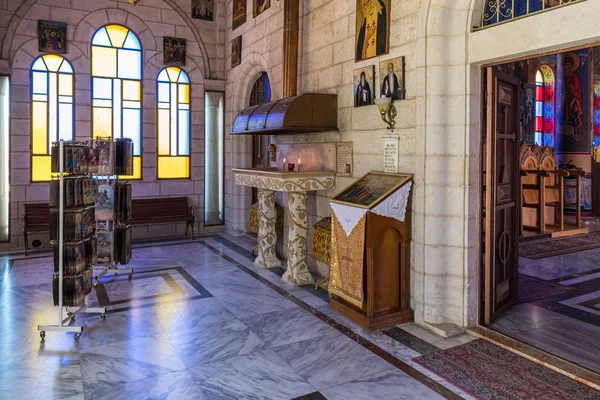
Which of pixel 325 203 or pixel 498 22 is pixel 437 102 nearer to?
pixel 498 22

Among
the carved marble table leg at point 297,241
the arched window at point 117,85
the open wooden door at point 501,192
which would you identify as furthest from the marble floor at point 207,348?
the arched window at point 117,85

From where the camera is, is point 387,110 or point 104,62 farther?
point 104,62

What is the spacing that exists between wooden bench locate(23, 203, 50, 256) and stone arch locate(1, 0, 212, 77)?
8.21 ft

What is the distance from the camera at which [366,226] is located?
434 centimetres

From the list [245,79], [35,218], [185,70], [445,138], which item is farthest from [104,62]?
[445,138]

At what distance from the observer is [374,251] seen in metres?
4.46

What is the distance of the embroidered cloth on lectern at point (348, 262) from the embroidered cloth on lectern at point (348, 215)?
0.04 meters

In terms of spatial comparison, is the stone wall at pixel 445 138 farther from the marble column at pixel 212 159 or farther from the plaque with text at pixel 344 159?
the marble column at pixel 212 159

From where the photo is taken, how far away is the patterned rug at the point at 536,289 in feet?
17.5

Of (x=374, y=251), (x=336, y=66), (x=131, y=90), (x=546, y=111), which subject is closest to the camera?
(x=374, y=251)

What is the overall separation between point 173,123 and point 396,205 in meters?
6.19

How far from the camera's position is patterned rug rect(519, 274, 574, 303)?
5.33 meters

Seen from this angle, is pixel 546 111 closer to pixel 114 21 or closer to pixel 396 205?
pixel 396 205

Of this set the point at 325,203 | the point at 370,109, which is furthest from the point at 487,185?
the point at 325,203
